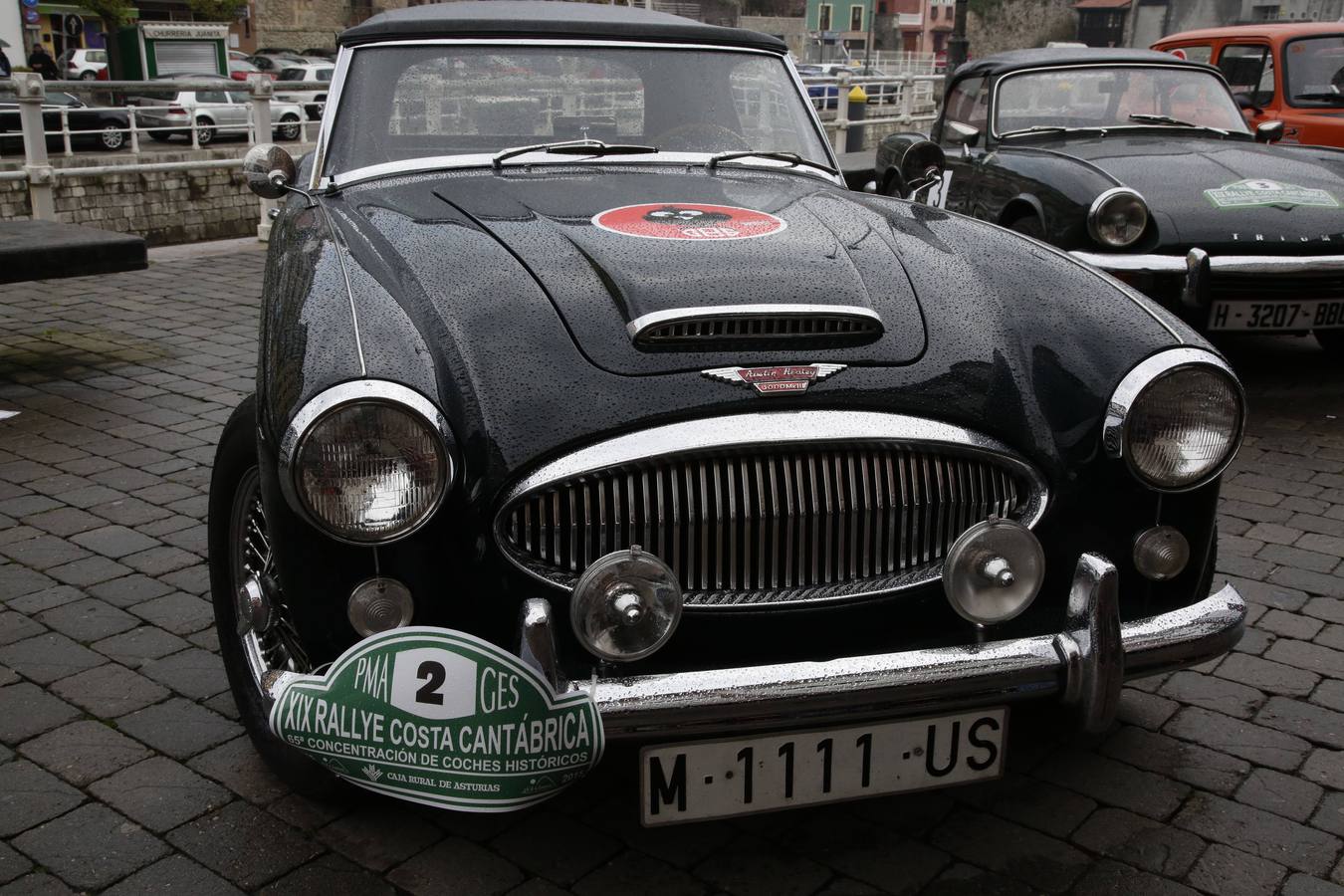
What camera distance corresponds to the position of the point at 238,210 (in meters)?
17.2

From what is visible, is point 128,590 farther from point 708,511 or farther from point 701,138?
point 708,511

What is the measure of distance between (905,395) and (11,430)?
4406 millimetres

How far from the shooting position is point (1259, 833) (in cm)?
262

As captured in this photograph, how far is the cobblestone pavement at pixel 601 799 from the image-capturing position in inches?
97.3

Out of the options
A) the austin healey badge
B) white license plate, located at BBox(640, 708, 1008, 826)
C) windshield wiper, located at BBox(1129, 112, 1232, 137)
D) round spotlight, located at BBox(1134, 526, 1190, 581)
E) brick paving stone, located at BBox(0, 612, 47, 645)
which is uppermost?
windshield wiper, located at BBox(1129, 112, 1232, 137)

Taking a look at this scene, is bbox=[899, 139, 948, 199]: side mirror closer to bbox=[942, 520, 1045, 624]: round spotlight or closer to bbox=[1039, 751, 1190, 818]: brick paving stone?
bbox=[1039, 751, 1190, 818]: brick paving stone

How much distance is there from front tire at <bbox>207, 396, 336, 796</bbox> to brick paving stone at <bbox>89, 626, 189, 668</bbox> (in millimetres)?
476

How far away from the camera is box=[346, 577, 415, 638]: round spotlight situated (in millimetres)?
2160

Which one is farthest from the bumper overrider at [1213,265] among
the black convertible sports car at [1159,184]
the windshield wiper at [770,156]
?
the windshield wiper at [770,156]

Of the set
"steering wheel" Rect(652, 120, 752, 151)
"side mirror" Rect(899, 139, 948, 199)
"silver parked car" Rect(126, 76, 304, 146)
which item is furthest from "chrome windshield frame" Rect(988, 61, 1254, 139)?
"silver parked car" Rect(126, 76, 304, 146)

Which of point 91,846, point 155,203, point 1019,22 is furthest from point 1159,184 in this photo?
point 1019,22

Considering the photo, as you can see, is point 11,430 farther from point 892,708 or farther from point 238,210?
point 238,210

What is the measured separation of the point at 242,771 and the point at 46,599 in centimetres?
126

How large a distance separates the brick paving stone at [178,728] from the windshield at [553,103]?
1459 mm
